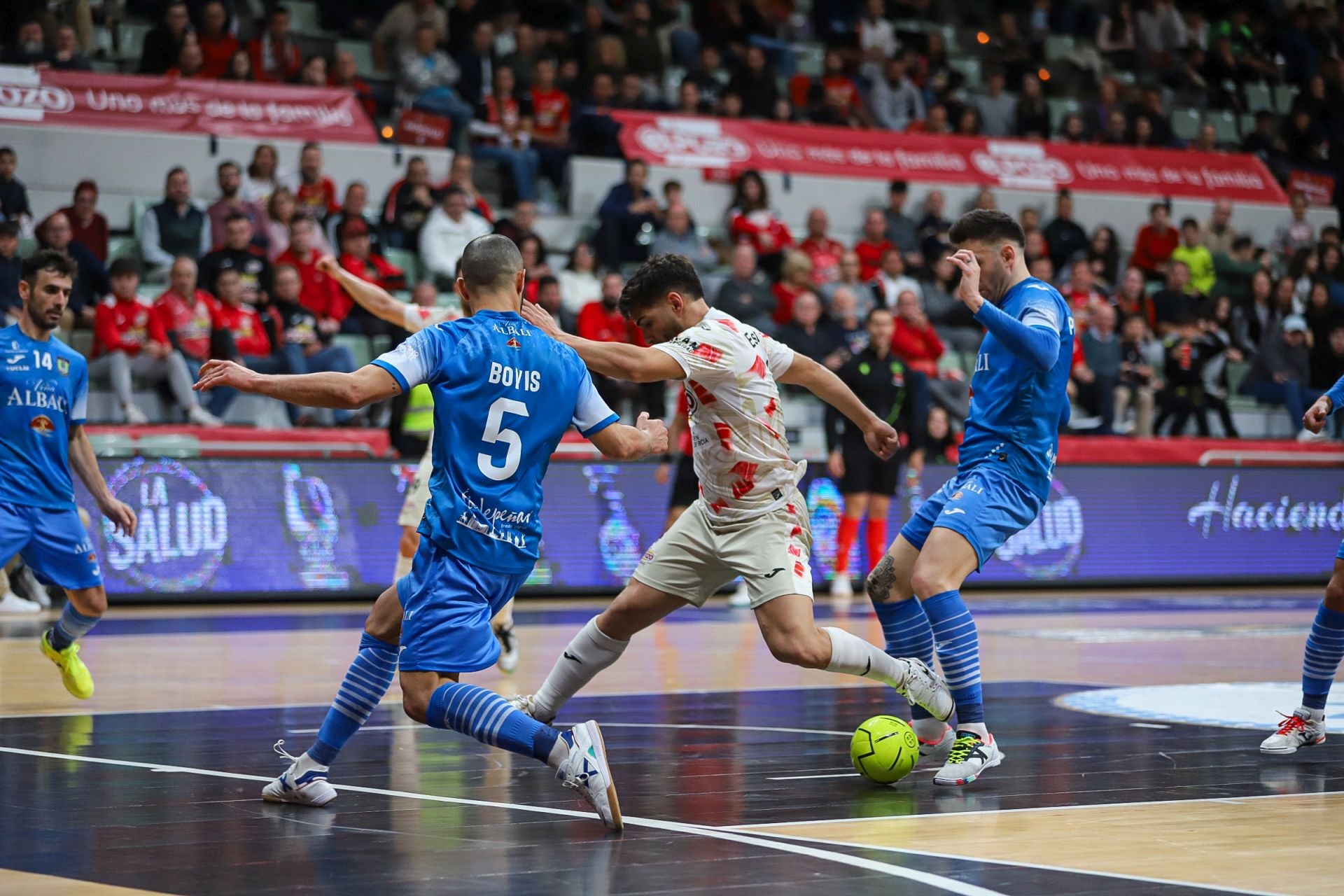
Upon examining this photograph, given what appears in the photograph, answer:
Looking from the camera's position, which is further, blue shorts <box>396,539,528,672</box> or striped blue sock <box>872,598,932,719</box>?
striped blue sock <box>872,598,932,719</box>

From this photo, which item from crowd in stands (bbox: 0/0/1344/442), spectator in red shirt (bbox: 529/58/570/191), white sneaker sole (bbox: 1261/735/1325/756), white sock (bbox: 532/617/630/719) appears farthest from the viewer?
spectator in red shirt (bbox: 529/58/570/191)

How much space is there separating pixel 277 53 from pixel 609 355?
1550cm

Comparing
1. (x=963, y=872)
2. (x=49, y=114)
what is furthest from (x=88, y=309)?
(x=963, y=872)

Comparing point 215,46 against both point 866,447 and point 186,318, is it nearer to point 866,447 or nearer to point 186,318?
point 186,318

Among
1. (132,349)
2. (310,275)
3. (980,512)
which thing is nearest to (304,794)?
(980,512)

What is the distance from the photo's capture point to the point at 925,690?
7.34 meters

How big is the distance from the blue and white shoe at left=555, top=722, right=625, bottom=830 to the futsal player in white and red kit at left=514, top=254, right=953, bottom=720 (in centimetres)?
153

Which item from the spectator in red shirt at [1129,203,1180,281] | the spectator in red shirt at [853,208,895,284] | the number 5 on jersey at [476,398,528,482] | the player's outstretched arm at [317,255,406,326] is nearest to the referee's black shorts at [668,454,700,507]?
the player's outstretched arm at [317,255,406,326]

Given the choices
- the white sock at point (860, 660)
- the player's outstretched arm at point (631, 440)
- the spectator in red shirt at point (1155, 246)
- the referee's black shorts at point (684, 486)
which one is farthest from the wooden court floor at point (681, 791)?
the spectator in red shirt at point (1155, 246)

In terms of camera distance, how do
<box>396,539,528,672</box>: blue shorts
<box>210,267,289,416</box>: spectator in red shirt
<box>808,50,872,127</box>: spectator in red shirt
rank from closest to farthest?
<box>396,539,528,672</box>: blue shorts < <box>210,267,289,416</box>: spectator in red shirt < <box>808,50,872,127</box>: spectator in red shirt

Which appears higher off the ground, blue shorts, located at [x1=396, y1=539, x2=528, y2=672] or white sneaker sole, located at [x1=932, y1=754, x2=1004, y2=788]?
blue shorts, located at [x1=396, y1=539, x2=528, y2=672]

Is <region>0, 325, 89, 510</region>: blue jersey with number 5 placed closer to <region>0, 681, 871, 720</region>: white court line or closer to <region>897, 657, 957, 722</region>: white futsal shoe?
<region>0, 681, 871, 720</region>: white court line

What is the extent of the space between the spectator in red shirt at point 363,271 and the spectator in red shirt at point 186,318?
1.86m

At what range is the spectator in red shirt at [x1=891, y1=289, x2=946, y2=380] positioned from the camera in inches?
778
